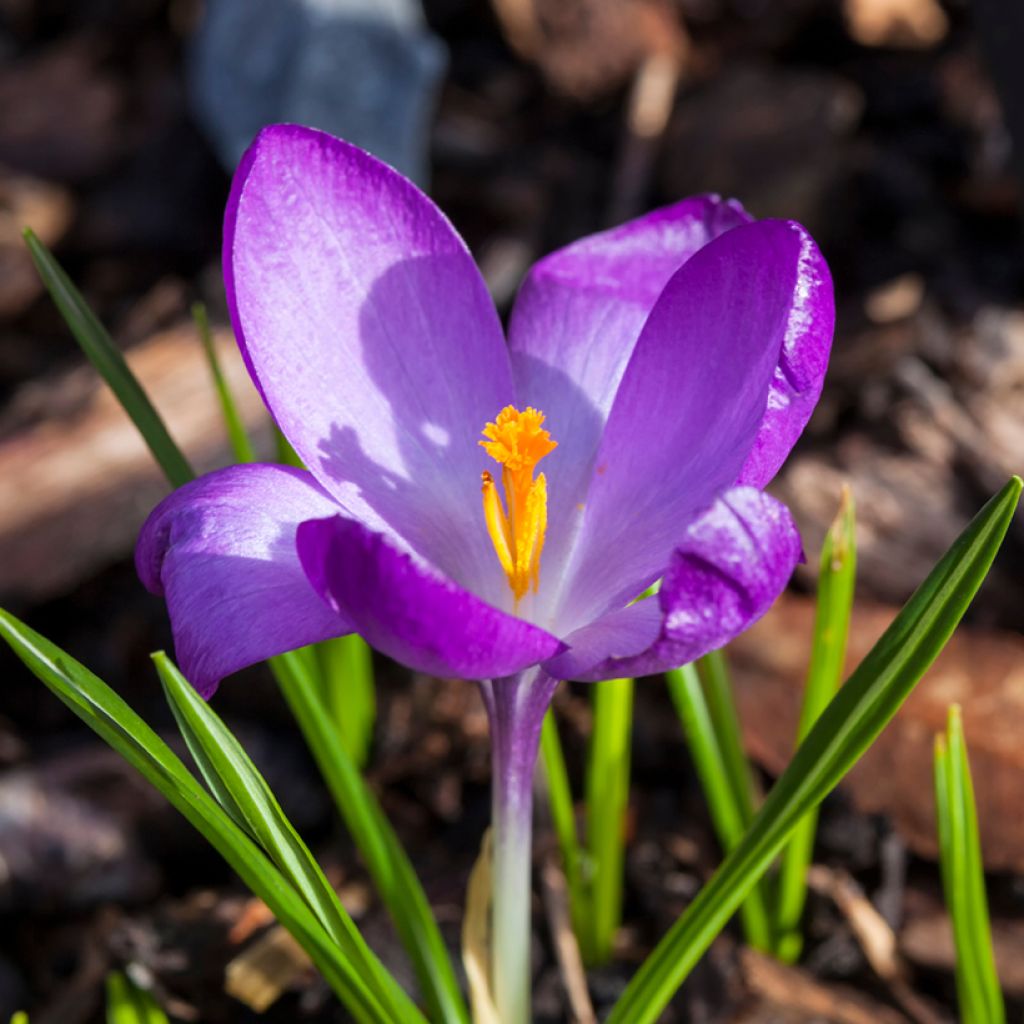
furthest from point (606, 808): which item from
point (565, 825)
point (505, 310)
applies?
point (505, 310)

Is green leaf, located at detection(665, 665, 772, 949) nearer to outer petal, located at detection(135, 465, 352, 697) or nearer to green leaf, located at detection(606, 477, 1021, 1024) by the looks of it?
green leaf, located at detection(606, 477, 1021, 1024)

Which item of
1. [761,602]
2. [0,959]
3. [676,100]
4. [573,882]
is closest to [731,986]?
[573,882]

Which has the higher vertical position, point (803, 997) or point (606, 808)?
point (606, 808)

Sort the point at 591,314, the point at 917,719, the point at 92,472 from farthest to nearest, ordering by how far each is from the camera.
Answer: the point at 92,472 → the point at 917,719 → the point at 591,314

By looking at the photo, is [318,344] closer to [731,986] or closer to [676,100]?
[731,986]

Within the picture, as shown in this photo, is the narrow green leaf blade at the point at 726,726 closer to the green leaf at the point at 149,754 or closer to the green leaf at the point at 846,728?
the green leaf at the point at 846,728

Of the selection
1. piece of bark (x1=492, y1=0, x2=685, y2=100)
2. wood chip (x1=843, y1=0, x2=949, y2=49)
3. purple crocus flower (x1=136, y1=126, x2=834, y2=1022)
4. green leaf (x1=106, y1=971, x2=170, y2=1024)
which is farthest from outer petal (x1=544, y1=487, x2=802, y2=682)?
wood chip (x1=843, y1=0, x2=949, y2=49)

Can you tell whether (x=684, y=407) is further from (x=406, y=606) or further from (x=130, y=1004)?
(x=130, y=1004)
